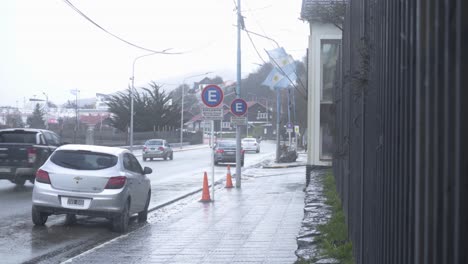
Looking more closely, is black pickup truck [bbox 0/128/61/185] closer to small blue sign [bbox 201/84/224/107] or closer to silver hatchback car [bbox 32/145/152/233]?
small blue sign [bbox 201/84/224/107]

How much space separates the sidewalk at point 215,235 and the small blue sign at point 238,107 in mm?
4361

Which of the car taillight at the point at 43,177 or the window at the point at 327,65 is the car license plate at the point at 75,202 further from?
the window at the point at 327,65

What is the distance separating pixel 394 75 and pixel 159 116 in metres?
80.5

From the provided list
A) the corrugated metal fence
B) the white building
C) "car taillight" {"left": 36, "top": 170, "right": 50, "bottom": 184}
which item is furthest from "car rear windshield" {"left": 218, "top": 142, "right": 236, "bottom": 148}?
the corrugated metal fence

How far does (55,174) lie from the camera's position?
13.0 metres

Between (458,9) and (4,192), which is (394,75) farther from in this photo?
(4,192)

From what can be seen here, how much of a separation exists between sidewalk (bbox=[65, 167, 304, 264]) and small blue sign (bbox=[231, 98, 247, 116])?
436 centimetres

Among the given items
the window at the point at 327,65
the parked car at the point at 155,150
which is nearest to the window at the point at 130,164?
the window at the point at 327,65

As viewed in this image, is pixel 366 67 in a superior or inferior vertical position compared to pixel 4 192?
superior

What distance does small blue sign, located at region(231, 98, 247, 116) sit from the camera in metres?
23.4

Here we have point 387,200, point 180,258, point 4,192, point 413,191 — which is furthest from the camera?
point 4,192

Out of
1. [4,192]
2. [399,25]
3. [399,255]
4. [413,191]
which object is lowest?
[4,192]

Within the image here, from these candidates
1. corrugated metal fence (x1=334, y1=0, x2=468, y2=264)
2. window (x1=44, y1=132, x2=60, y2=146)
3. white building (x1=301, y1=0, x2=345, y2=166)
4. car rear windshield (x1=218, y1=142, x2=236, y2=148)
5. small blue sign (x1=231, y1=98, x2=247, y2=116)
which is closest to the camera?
corrugated metal fence (x1=334, y1=0, x2=468, y2=264)

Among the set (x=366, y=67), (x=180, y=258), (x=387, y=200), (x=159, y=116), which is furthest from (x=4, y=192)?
(x=159, y=116)
